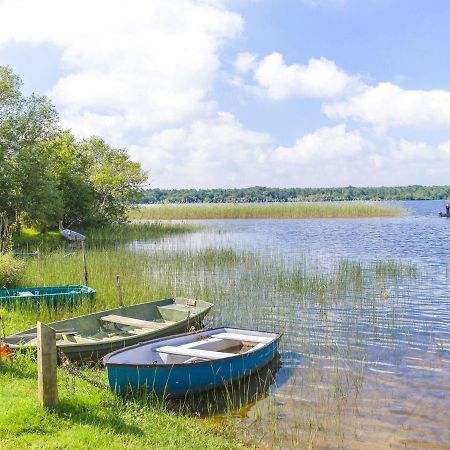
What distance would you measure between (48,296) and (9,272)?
118 inches

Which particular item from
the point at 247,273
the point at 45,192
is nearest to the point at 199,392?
the point at 247,273

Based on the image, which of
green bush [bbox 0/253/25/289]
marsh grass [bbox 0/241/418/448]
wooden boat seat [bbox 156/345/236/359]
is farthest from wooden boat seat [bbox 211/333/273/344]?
green bush [bbox 0/253/25/289]

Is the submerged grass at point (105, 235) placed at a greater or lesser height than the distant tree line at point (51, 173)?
lesser

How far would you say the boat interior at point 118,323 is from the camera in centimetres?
899

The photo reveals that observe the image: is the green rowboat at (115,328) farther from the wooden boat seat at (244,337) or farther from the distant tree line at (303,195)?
the distant tree line at (303,195)

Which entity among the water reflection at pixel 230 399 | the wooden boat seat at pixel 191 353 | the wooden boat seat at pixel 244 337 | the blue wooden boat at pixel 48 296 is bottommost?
the water reflection at pixel 230 399

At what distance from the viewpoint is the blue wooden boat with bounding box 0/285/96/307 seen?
11.6 m

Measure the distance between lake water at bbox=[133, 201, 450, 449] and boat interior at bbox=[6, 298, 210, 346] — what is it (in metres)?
1.12

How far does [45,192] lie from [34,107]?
5.41 metres

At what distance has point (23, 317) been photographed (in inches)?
434

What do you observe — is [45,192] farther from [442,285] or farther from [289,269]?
[442,285]

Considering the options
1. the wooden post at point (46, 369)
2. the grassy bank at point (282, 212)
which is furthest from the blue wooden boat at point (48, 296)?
the grassy bank at point (282, 212)

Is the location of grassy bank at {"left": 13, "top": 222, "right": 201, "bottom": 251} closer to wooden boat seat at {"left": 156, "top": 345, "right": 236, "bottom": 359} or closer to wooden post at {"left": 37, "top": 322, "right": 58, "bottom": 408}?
wooden boat seat at {"left": 156, "top": 345, "right": 236, "bottom": 359}

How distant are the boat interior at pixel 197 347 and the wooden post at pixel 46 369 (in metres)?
1.35
